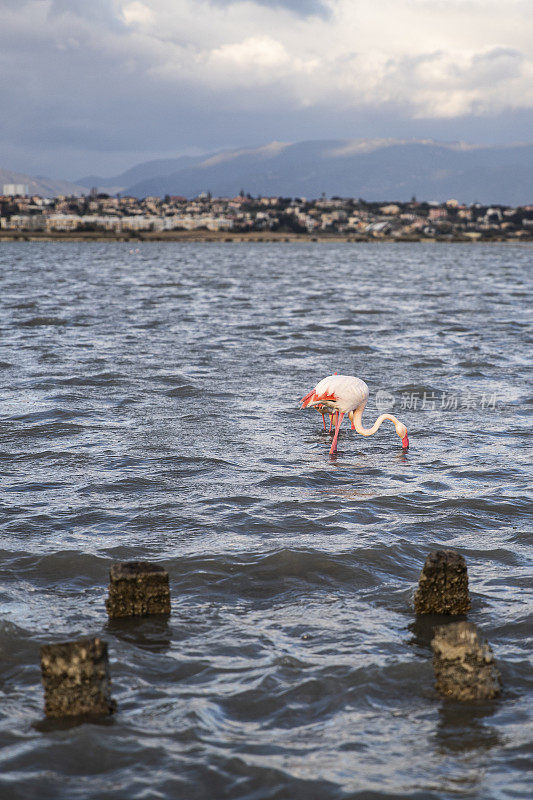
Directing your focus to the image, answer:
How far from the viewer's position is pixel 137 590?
7410 mm

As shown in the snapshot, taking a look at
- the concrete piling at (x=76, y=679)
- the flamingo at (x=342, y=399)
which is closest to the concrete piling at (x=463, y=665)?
the concrete piling at (x=76, y=679)

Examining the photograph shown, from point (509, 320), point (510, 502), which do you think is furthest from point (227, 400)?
point (509, 320)

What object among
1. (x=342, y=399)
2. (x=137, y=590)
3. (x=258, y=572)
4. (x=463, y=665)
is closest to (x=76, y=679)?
(x=137, y=590)

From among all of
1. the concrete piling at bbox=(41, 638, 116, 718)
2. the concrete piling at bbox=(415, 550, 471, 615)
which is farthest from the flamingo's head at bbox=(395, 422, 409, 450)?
the concrete piling at bbox=(41, 638, 116, 718)

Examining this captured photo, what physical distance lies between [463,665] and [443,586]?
144 centimetres

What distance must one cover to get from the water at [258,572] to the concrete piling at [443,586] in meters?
0.21

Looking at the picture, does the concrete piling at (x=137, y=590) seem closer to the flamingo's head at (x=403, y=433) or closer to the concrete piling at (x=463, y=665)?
the concrete piling at (x=463, y=665)

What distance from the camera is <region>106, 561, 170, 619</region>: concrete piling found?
24.1 feet

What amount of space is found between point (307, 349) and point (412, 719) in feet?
66.4

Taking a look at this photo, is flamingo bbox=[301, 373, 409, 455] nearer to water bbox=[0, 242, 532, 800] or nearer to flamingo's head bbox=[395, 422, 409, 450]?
flamingo's head bbox=[395, 422, 409, 450]

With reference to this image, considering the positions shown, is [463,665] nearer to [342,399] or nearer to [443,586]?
[443,586]

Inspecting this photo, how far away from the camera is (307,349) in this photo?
26.0 meters

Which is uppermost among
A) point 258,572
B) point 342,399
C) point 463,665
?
point 342,399

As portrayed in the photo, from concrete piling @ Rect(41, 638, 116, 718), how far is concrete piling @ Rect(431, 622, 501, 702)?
234 cm
